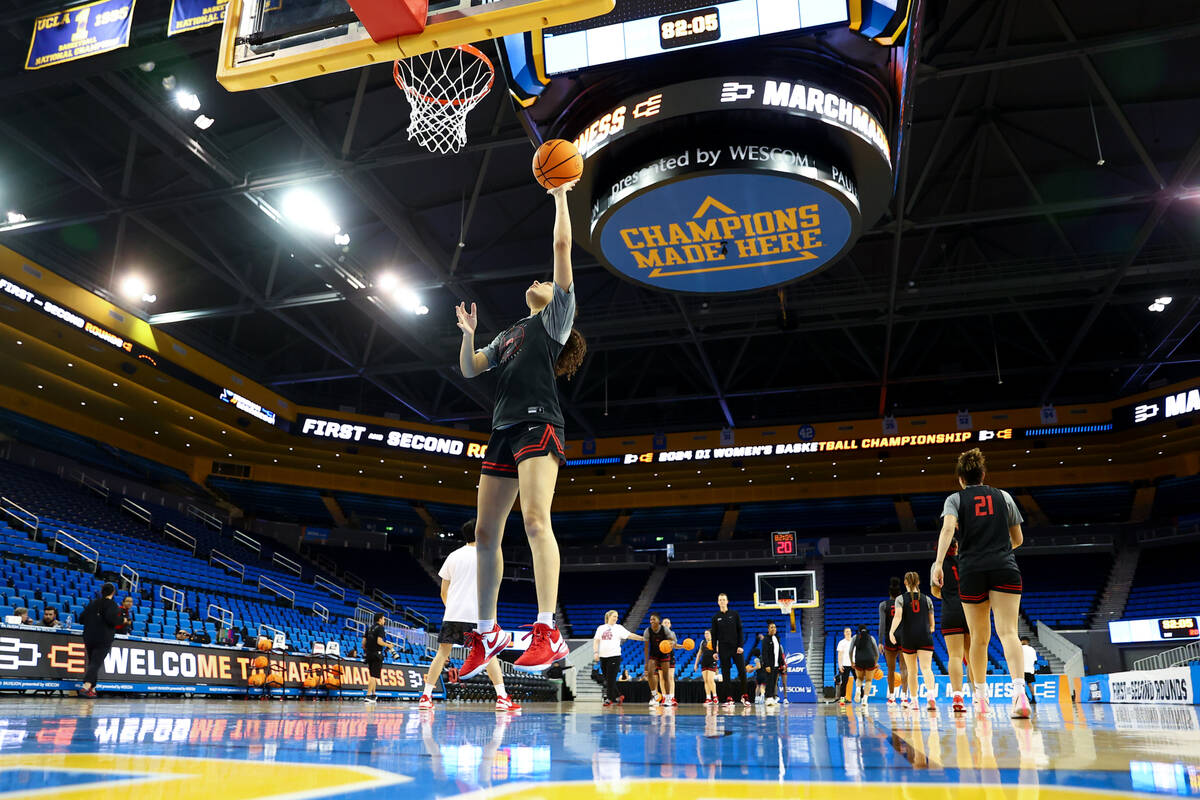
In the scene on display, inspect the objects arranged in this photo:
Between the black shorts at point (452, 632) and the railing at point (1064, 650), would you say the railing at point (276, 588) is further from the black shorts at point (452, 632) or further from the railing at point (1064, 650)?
the railing at point (1064, 650)

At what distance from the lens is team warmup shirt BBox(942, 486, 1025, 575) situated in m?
5.70

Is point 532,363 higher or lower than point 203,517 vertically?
lower

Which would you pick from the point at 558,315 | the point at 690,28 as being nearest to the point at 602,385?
the point at 690,28

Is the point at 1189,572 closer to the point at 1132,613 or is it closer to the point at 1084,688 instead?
the point at 1132,613

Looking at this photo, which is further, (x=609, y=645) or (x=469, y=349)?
(x=609, y=645)

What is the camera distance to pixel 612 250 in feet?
41.6

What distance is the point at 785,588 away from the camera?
76.4 ft

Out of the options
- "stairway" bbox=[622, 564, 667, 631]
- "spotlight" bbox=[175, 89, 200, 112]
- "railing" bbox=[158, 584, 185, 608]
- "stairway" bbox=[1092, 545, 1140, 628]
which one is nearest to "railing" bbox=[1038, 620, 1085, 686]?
"stairway" bbox=[1092, 545, 1140, 628]

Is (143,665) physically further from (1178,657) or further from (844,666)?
(1178,657)

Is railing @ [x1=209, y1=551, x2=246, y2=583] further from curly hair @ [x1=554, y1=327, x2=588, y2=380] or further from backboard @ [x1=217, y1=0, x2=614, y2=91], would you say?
curly hair @ [x1=554, y1=327, x2=588, y2=380]

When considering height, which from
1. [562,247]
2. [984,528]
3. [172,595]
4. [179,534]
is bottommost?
[172,595]

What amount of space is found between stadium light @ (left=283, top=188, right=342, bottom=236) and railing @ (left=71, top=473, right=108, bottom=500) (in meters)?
14.8

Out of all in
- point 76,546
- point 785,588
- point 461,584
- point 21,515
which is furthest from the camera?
point 785,588

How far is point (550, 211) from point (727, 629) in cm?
1104
